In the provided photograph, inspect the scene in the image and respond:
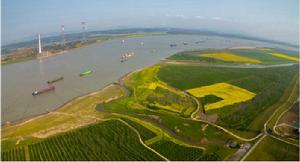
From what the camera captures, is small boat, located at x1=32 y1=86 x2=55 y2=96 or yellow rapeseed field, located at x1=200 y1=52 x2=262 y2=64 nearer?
small boat, located at x1=32 y1=86 x2=55 y2=96

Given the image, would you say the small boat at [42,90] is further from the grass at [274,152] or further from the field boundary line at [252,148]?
the grass at [274,152]

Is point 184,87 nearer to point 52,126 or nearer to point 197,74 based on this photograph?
point 197,74

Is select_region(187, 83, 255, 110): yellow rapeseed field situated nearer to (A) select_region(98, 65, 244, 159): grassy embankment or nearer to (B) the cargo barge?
(A) select_region(98, 65, 244, 159): grassy embankment

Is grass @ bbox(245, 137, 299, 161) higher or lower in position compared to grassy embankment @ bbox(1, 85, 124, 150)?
higher

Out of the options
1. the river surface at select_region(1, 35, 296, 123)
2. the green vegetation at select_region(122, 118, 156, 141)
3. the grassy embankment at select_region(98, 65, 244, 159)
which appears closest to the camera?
the grassy embankment at select_region(98, 65, 244, 159)

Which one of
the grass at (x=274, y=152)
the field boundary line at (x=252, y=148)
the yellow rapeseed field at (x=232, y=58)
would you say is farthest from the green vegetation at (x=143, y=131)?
the yellow rapeseed field at (x=232, y=58)

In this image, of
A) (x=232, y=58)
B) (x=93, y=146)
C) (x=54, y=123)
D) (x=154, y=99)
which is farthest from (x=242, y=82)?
(x=54, y=123)

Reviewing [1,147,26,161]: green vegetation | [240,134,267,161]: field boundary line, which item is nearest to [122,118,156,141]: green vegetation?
[240,134,267,161]: field boundary line
